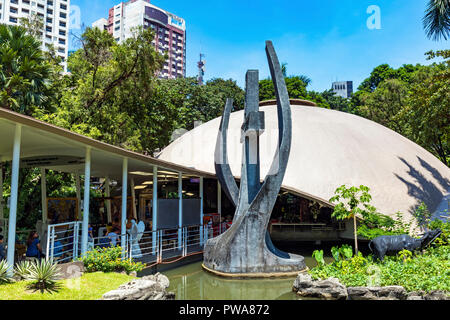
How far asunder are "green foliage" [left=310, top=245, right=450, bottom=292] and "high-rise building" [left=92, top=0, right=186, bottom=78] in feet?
289

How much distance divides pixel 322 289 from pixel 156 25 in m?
109

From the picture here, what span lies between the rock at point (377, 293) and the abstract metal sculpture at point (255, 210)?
303cm

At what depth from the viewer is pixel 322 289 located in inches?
372

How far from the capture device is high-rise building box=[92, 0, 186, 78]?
103 metres

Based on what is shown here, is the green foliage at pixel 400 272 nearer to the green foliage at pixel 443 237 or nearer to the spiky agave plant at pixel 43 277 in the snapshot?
the green foliage at pixel 443 237

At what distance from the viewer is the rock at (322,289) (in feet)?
30.3

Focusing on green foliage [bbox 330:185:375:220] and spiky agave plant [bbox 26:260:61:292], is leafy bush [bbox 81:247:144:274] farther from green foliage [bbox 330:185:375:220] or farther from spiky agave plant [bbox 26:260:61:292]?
green foliage [bbox 330:185:375:220]

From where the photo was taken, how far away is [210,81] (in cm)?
4772

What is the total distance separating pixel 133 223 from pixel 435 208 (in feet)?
49.6

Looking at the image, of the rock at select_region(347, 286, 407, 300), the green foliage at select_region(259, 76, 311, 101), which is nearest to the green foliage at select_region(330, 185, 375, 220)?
the rock at select_region(347, 286, 407, 300)

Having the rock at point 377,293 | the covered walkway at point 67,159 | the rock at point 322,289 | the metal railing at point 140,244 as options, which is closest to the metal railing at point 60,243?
the metal railing at point 140,244

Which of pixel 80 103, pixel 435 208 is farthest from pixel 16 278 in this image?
pixel 435 208

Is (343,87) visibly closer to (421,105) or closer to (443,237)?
(421,105)
